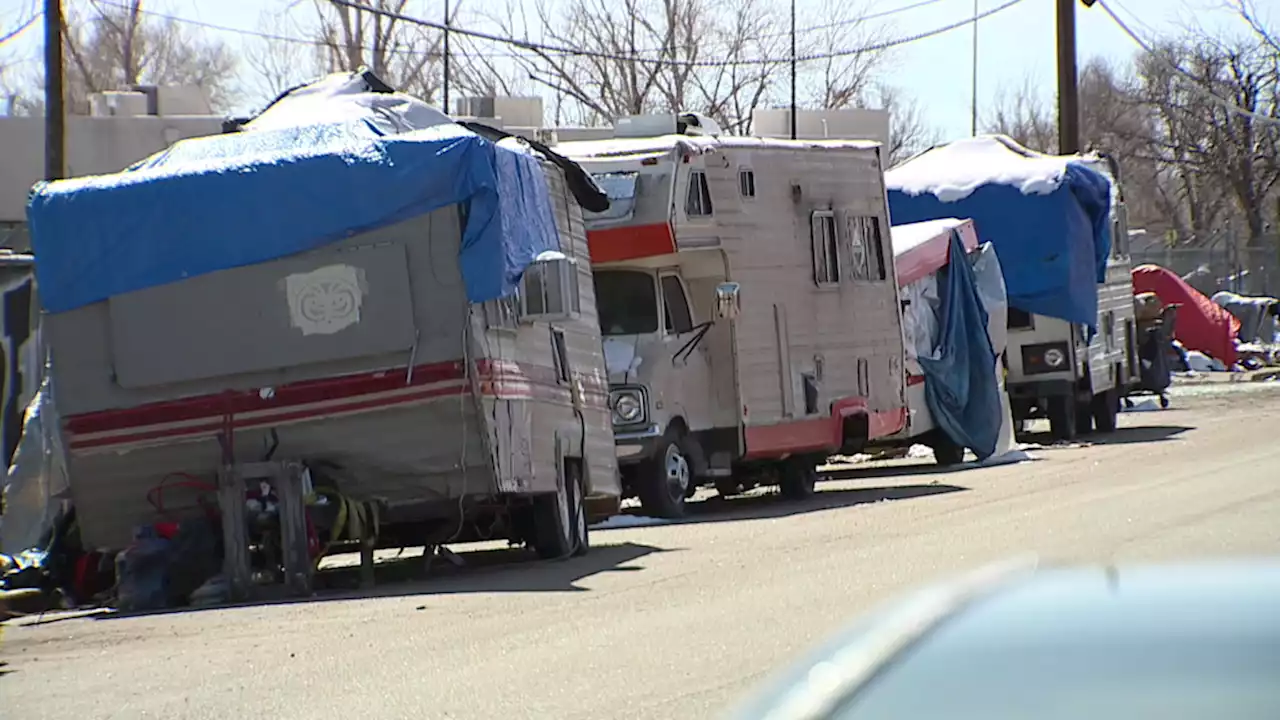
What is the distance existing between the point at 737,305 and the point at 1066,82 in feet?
60.0

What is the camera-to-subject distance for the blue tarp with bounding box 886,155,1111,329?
86.8ft

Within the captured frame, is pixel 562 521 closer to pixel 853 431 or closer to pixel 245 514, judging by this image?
pixel 245 514

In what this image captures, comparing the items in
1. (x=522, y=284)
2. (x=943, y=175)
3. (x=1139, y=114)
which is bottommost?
(x=522, y=284)

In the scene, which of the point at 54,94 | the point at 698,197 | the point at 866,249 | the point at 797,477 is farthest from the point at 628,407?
the point at 54,94

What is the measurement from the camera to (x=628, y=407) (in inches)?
693

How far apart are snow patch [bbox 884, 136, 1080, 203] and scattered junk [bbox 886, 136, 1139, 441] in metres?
0.01

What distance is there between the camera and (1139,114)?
7550cm

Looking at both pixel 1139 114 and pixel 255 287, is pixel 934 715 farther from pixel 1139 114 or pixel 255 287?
pixel 1139 114

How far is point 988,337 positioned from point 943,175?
4.28m

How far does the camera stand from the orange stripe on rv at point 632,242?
17938 millimetres

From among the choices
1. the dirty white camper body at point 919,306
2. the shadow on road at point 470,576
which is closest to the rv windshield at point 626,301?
the shadow on road at point 470,576

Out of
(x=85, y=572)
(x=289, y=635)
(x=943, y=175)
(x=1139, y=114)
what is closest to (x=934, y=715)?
(x=289, y=635)

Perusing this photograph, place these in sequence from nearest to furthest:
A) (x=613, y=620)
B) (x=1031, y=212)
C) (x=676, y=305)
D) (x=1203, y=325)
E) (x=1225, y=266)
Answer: (x=613, y=620)
(x=676, y=305)
(x=1031, y=212)
(x=1203, y=325)
(x=1225, y=266)

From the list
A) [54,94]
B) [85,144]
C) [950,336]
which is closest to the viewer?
[950,336]
